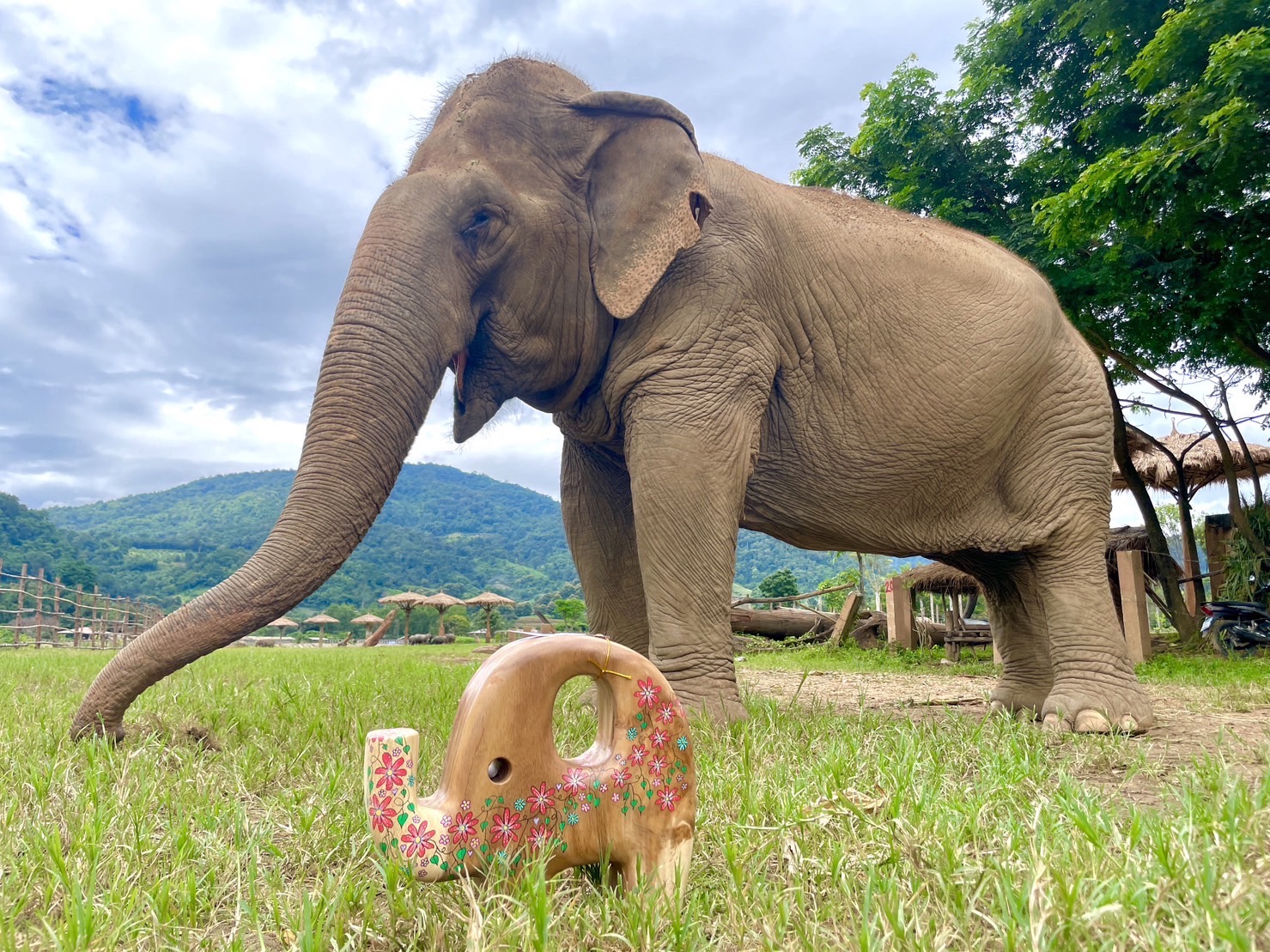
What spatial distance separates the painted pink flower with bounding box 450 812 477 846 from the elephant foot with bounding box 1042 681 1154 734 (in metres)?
2.98

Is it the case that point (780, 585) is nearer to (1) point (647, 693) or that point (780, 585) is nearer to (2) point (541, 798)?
(1) point (647, 693)

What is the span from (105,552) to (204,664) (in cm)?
7151

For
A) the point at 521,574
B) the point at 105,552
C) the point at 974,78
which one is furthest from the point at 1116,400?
the point at 521,574

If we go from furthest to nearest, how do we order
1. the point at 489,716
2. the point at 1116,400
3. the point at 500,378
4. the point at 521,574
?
the point at 521,574 < the point at 1116,400 < the point at 500,378 < the point at 489,716

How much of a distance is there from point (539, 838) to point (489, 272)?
2644 mm

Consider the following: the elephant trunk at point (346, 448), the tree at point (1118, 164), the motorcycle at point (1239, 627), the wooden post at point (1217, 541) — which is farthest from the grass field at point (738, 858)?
the wooden post at point (1217, 541)

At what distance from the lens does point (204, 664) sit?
8.27 m

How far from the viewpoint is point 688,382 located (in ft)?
11.7

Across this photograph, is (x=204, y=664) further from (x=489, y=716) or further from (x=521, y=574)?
(x=521, y=574)

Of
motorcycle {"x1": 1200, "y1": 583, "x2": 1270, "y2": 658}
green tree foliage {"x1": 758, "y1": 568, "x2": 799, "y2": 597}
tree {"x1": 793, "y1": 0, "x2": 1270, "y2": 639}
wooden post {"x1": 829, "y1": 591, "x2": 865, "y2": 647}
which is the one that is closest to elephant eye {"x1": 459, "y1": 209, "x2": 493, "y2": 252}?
tree {"x1": 793, "y1": 0, "x2": 1270, "y2": 639}

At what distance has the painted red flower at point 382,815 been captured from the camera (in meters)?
1.22

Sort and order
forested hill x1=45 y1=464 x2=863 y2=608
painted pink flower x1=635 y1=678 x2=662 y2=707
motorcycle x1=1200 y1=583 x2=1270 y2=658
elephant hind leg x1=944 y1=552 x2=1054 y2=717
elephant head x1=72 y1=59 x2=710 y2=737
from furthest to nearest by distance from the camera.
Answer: forested hill x1=45 y1=464 x2=863 y2=608
motorcycle x1=1200 y1=583 x2=1270 y2=658
elephant hind leg x1=944 y1=552 x2=1054 y2=717
elephant head x1=72 y1=59 x2=710 y2=737
painted pink flower x1=635 y1=678 x2=662 y2=707

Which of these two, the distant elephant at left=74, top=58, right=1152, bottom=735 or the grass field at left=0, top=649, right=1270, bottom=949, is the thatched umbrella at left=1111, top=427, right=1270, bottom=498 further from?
the grass field at left=0, top=649, right=1270, bottom=949

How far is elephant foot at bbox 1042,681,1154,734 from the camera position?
3.59 metres
